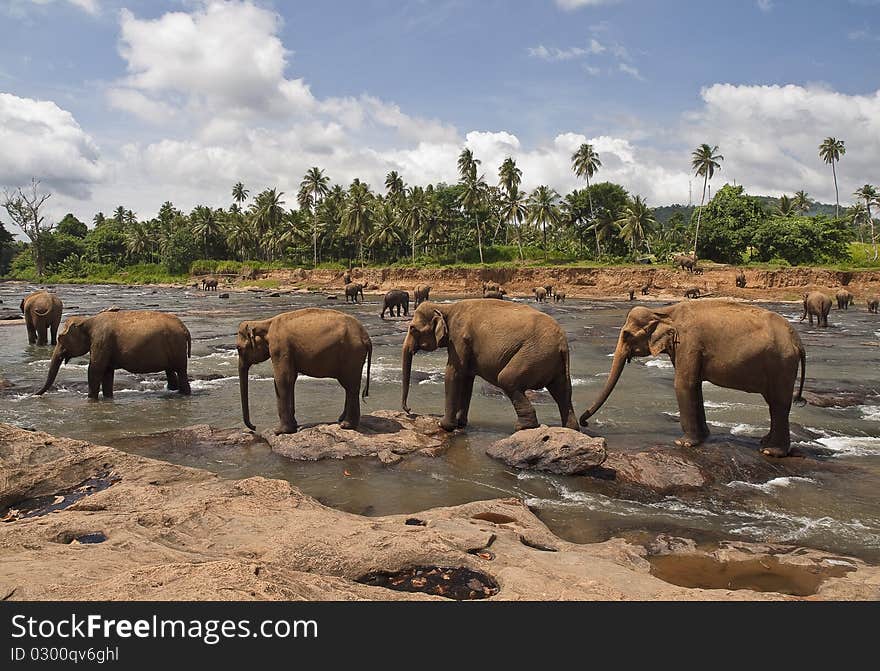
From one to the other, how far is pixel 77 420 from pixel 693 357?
Answer: 11274 mm

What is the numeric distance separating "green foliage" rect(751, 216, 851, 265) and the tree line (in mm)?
105

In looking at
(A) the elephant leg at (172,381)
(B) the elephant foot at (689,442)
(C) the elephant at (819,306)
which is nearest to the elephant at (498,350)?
(B) the elephant foot at (689,442)

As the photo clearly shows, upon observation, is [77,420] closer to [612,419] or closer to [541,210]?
[612,419]

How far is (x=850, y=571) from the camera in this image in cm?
550

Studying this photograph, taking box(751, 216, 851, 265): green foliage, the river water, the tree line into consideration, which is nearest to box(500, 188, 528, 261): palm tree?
the tree line

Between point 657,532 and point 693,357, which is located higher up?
point 693,357

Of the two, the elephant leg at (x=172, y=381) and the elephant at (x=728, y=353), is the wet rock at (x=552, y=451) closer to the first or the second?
the elephant at (x=728, y=353)

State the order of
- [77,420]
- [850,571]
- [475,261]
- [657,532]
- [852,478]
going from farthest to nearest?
1. [475,261]
2. [77,420]
3. [852,478]
4. [657,532]
5. [850,571]

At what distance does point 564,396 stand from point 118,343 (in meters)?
9.81

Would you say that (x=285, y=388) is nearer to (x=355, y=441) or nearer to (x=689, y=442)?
(x=355, y=441)

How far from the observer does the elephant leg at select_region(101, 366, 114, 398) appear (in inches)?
537

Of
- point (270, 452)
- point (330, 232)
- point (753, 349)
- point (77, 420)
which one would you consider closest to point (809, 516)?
point (753, 349)

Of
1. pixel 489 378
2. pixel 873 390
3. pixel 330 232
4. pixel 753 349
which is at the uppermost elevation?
pixel 330 232

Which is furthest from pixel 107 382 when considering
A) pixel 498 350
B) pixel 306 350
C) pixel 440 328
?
pixel 498 350
